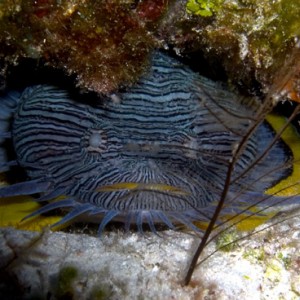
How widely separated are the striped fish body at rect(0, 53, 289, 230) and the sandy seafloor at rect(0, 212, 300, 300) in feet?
0.76

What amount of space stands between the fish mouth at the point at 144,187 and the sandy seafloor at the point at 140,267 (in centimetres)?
45

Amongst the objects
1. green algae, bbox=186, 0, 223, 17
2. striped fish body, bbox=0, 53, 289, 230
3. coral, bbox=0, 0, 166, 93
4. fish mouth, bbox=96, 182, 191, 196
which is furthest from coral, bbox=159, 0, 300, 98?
fish mouth, bbox=96, 182, 191, 196

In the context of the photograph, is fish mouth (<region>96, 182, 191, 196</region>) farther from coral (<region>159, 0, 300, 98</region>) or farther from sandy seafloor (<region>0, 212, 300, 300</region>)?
coral (<region>159, 0, 300, 98</region>)

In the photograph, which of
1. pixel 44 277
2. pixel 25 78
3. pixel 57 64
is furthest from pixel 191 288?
pixel 25 78

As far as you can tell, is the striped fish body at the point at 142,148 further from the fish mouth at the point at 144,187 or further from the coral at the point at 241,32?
the coral at the point at 241,32

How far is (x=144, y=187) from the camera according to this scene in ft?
Result: 11.3

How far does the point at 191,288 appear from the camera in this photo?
3070 mm

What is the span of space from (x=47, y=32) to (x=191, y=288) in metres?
2.40

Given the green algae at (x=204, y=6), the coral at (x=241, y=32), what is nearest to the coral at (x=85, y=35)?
the green algae at (x=204, y=6)

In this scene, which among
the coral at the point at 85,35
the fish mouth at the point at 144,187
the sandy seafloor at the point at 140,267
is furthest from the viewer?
the fish mouth at the point at 144,187

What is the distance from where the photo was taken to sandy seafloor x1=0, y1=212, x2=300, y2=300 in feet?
9.75

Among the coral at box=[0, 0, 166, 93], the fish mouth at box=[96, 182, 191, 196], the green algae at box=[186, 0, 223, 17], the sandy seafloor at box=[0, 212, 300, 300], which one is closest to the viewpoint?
the sandy seafloor at box=[0, 212, 300, 300]

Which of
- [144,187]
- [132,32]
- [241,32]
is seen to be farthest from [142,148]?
[241,32]

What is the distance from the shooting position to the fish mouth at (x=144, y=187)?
3463mm
